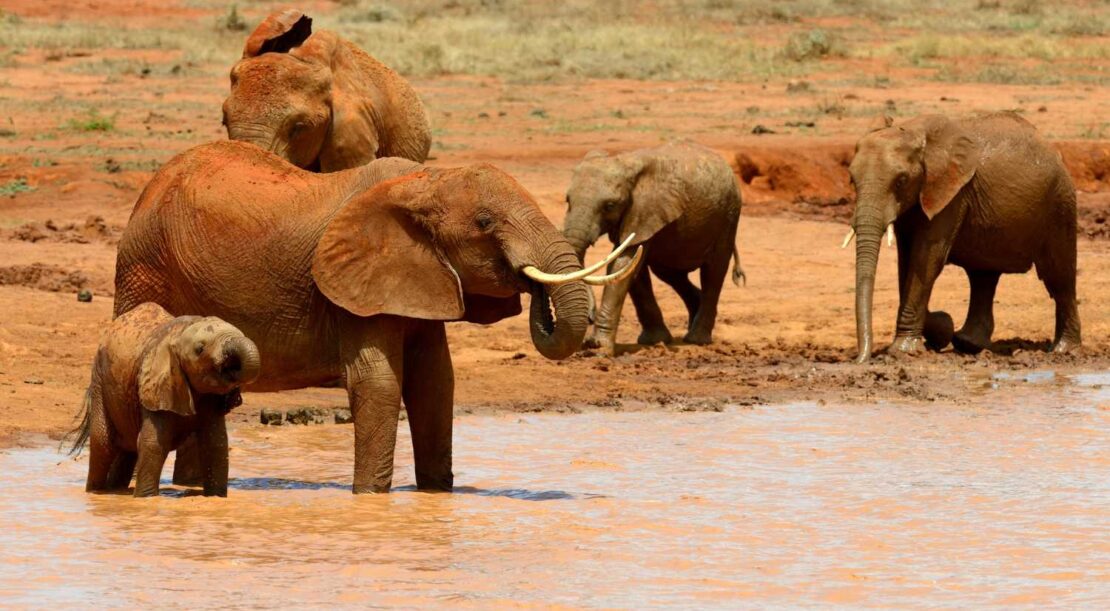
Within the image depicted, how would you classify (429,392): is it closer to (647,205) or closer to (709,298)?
(647,205)

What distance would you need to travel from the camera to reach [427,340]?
8.47m

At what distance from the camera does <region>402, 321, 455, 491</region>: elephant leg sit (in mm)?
8461

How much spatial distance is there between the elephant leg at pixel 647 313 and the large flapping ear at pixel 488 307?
6.47m

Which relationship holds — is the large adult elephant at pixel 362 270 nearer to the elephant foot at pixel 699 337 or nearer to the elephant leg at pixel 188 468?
the elephant leg at pixel 188 468

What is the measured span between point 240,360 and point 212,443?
0.53m

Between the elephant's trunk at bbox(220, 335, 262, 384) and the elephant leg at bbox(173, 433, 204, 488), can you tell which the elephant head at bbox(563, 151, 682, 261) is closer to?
the elephant leg at bbox(173, 433, 204, 488)

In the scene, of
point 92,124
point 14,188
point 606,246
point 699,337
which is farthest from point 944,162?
point 92,124

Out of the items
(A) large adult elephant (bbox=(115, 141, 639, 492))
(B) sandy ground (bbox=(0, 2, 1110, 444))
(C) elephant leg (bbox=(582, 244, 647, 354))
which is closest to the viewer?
(A) large adult elephant (bbox=(115, 141, 639, 492))

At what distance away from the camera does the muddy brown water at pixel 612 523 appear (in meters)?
6.91

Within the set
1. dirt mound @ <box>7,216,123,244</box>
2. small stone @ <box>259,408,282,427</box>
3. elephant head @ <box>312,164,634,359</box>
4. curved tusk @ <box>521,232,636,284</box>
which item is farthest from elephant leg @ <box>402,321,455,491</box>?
dirt mound @ <box>7,216,123,244</box>

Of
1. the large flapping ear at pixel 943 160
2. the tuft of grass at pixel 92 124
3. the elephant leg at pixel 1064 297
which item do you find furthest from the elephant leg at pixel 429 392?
the tuft of grass at pixel 92 124

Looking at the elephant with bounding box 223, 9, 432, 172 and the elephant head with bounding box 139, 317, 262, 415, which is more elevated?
the elephant with bounding box 223, 9, 432, 172

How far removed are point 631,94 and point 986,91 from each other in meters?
4.79

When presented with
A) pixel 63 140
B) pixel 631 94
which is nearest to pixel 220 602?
pixel 63 140
